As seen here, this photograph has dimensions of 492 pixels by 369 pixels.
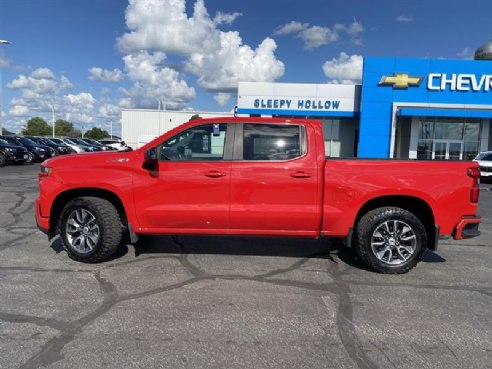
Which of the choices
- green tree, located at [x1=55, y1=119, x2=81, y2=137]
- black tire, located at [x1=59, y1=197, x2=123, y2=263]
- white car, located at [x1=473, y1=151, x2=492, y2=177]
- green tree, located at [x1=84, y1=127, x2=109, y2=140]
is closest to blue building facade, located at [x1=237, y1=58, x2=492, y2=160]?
white car, located at [x1=473, y1=151, x2=492, y2=177]

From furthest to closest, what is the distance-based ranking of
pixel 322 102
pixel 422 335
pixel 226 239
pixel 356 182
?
pixel 322 102, pixel 226 239, pixel 356 182, pixel 422 335

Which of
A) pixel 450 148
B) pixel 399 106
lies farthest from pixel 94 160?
pixel 450 148

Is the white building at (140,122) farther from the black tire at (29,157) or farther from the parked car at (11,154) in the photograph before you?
the parked car at (11,154)

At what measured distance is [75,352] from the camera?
3.21 meters

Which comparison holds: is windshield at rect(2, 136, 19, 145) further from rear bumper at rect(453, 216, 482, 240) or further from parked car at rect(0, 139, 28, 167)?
rear bumper at rect(453, 216, 482, 240)

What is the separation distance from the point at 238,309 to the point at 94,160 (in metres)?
2.73

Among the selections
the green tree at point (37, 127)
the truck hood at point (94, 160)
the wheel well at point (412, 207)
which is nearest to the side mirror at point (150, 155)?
the truck hood at point (94, 160)

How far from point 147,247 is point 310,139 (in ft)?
9.67

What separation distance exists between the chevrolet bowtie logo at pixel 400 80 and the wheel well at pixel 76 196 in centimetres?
2530

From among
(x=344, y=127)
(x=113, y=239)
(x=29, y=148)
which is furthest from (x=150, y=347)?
(x=344, y=127)

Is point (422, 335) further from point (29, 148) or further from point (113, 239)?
point (29, 148)

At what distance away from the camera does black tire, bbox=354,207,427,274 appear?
5164 millimetres

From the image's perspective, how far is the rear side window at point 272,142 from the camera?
522cm

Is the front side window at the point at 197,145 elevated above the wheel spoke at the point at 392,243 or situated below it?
above
